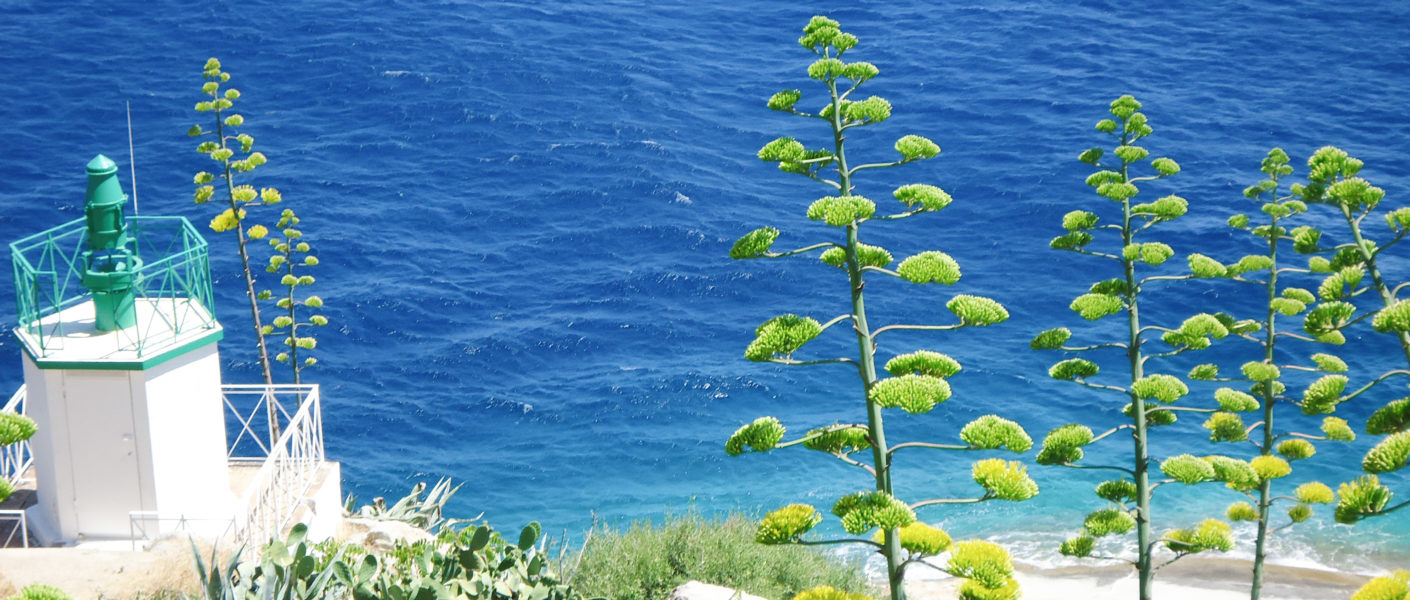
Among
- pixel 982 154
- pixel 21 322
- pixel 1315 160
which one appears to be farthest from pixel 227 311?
pixel 1315 160

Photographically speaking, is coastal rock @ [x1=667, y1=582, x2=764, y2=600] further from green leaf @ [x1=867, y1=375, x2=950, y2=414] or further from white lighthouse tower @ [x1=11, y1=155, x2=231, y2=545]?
green leaf @ [x1=867, y1=375, x2=950, y2=414]

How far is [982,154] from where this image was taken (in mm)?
38094

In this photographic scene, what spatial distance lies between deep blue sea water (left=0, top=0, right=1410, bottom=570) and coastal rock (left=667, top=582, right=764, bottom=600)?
7.95 meters

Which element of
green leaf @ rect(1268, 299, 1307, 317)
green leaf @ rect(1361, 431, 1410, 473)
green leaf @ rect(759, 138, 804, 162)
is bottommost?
green leaf @ rect(1361, 431, 1410, 473)

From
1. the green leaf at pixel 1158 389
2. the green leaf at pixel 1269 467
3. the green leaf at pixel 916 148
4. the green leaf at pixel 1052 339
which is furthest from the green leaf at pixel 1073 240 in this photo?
the green leaf at pixel 916 148

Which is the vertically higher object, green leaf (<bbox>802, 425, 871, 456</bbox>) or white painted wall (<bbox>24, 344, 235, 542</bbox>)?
white painted wall (<bbox>24, 344, 235, 542</bbox>)

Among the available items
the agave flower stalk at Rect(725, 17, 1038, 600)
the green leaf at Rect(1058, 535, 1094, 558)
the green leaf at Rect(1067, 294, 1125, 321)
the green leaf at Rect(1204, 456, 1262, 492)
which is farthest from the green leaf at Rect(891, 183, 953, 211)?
the green leaf at Rect(1058, 535, 1094, 558)

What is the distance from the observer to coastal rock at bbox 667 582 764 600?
12523 millimetres

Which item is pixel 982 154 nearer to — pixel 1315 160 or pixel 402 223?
pixel 402 223

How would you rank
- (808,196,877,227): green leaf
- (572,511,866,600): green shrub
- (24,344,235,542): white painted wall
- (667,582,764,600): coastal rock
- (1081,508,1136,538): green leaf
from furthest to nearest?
1. (572,511,866,600): green shrub
2. (667,582,764,600): coastal rock
3. (24,344,235,542): white painted wall
4. (1081,508,1136,538): green leaf
5. (808,196,877,227): green leaf

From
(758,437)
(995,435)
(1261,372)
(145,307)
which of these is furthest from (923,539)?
(145,307)

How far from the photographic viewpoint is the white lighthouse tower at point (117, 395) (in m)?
11.4

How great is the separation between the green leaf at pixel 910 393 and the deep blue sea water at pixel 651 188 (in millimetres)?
14063

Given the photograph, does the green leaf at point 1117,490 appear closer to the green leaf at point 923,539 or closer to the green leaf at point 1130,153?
the green leaf at point 1130,153
